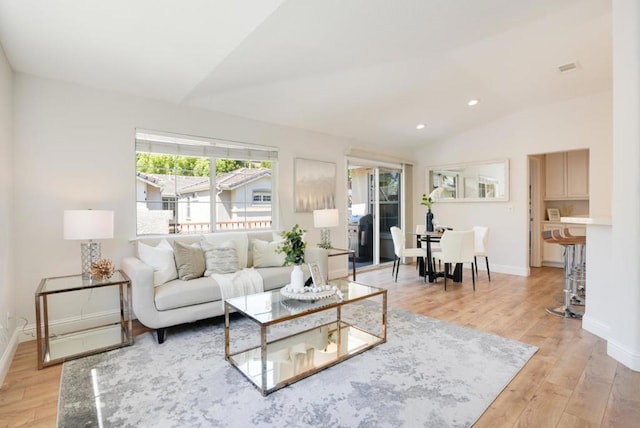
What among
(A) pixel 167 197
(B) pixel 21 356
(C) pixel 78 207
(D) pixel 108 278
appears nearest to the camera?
(B) pixel 21 356

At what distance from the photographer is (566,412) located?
6.05ft

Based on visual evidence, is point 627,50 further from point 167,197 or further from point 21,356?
Answer: point 21,356

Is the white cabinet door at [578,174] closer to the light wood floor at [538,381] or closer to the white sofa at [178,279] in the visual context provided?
the light wood floor at [538,381]

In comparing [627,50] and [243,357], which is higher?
[627,50]

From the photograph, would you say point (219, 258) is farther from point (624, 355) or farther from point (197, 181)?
point (624, 355)

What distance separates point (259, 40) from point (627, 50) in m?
2.71

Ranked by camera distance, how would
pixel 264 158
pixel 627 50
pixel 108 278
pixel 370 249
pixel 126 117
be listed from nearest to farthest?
pixel 627 50
pixel 108 278
pixel 126 117
pixel 264 158
pixel 370 249

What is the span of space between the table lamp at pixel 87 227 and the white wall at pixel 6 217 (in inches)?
15.1

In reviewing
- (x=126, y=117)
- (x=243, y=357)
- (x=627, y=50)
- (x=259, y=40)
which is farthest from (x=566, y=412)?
(x=126, y=117)

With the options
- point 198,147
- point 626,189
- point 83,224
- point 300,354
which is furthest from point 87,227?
point 626,189

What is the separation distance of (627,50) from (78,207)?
15.4 feet

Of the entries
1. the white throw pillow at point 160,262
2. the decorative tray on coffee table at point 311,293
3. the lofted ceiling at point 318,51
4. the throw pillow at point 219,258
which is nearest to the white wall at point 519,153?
the lofted ceiling at point 318,51

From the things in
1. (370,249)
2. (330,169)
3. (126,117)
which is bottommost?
(370,249)

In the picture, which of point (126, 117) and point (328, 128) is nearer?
point (126, 117)
